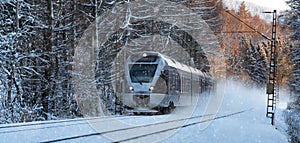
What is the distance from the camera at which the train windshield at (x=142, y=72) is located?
1848cm

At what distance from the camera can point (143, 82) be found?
722 inches

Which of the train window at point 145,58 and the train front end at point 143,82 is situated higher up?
the train window at point 145,58

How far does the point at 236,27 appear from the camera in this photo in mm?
68062

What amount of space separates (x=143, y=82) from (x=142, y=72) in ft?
2.11

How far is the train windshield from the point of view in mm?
18484

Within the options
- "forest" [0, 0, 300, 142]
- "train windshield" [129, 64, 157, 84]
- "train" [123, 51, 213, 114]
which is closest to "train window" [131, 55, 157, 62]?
"train" [123, 51, 213, 114]

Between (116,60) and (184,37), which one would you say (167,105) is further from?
(184,37)

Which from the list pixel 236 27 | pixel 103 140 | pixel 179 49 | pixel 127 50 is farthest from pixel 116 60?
pixel 236 27

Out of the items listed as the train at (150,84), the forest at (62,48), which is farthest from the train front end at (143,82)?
the forest at (62,48)

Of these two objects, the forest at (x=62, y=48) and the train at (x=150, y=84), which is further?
the train at (x=150, y=84)

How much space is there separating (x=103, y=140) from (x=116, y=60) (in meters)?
15.8

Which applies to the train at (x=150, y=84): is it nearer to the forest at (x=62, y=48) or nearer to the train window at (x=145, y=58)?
the train window at (x=145, y=58)

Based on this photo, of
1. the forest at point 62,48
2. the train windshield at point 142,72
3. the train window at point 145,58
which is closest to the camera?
the forest at point 62,48

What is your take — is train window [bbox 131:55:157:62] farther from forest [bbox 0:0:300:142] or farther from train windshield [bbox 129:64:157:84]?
forest [bbox 0:0:300:142]
